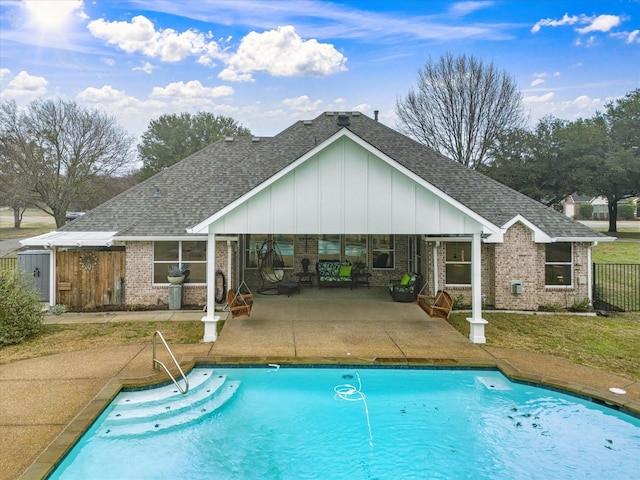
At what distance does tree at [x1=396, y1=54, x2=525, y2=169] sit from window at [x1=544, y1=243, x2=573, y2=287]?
74.9 feet

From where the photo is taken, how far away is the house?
394 inches

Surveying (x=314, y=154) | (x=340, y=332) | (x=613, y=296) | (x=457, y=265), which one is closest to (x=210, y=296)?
(x=340, y=332)

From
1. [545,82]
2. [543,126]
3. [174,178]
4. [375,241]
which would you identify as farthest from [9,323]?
A: [543,126]

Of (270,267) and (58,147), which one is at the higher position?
(58,147)

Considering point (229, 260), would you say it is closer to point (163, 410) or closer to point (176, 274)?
point (176, 274)

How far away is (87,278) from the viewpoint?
13.6 metres

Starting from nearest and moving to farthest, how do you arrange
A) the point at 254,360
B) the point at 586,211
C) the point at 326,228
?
the point at 254,360 → the point at 326,228 → the point at 586,211

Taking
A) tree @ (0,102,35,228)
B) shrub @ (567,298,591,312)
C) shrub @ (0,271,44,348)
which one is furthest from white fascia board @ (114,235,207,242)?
tree @ (0,102,35,228)

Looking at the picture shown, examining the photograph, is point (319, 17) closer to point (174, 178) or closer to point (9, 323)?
point (174, 178)

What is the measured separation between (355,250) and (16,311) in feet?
38.0

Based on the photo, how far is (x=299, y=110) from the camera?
30.5 metres

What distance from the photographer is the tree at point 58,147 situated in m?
30.7

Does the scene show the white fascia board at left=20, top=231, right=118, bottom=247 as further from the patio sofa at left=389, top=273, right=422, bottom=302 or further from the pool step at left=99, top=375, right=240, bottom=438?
the patio sofa at left=389, top=273, right=422, bottom=302

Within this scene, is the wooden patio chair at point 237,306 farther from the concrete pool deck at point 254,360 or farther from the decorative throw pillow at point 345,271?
the decorative throw pillow at point 345,271
